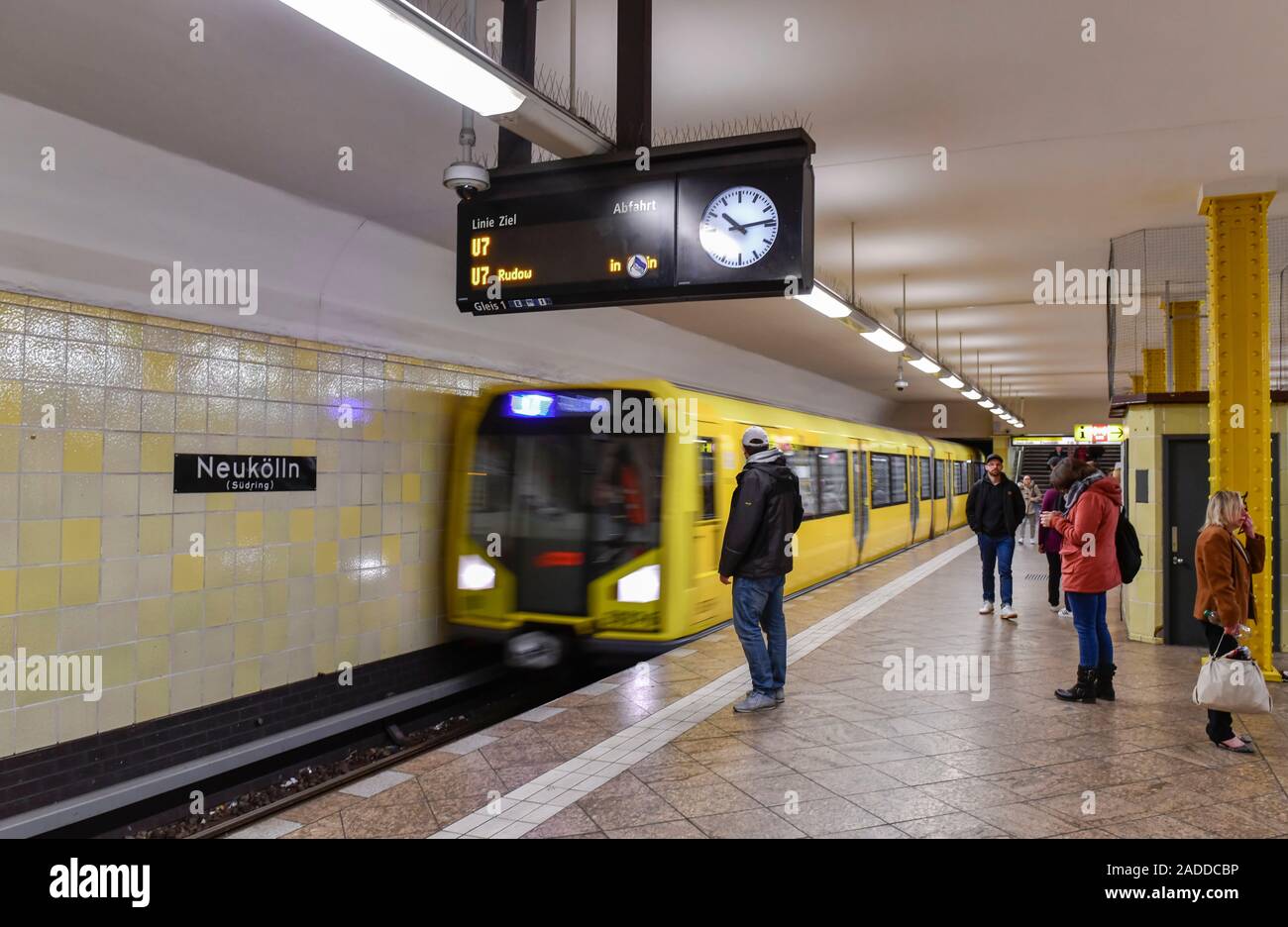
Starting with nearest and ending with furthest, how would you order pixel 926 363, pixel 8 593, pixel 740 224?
pixel 740 224
pixel 8 593
pixel 926 363

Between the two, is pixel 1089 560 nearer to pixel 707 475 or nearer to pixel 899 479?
pixel 707 475

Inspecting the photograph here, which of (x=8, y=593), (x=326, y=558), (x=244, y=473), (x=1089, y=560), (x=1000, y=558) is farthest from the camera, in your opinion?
(x=1000, y=558)

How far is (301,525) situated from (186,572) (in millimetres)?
1042

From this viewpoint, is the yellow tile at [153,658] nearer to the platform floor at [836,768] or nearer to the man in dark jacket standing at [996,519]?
the platform floor at [836,768]

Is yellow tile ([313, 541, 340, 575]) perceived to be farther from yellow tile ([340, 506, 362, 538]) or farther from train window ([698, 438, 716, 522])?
train window ([698, 438, 716, 522])

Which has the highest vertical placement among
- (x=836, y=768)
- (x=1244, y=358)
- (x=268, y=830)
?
(x=1244, y=358)

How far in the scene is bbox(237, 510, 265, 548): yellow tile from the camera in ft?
20.5

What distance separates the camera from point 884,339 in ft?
33.0

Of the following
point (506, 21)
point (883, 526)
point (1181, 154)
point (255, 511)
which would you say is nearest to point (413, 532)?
point (255, 511)

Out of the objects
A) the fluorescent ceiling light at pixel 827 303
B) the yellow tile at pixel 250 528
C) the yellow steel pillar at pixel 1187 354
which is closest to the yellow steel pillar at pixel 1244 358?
the fluorescent ceiling light at pixel 827 303

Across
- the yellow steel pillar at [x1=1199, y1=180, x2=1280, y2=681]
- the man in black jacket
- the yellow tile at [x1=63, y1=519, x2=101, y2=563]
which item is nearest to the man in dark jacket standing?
the yellow steel pillar at [x1=1199, y1=180, x2=1280, y2=681]

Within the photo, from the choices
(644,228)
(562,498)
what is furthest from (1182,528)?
(644,228)

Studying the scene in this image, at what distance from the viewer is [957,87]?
5.05 m

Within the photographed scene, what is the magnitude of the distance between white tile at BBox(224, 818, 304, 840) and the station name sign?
2529 mm
